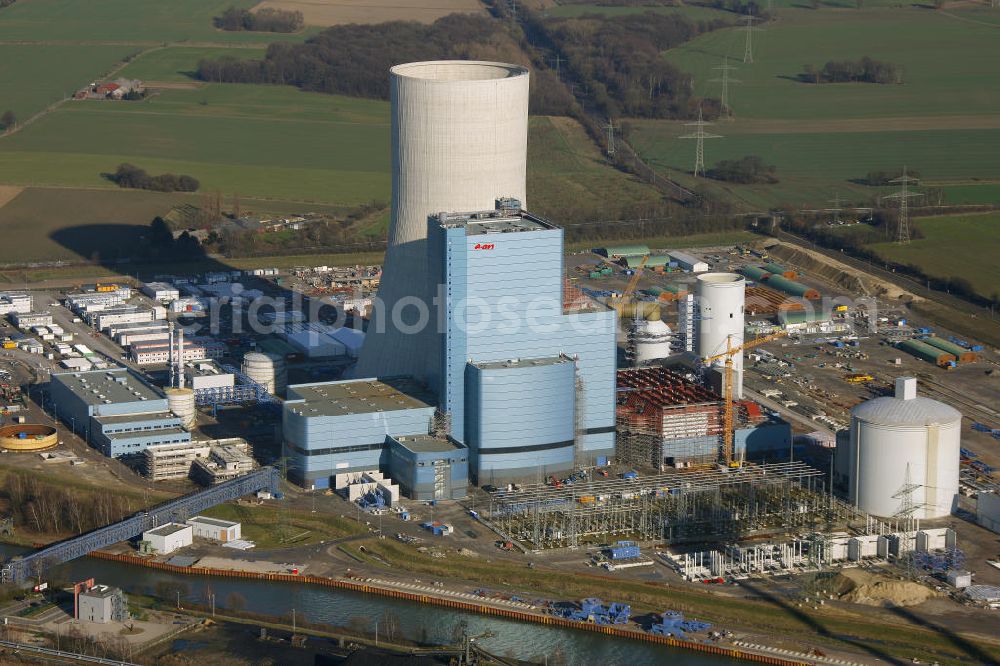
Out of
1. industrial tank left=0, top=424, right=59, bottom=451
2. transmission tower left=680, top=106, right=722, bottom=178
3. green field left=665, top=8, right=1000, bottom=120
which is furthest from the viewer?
green field left=665, top=8, right=1000, bottom=120

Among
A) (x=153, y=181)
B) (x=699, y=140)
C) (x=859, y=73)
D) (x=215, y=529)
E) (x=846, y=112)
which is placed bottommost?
(x=215, y=529)

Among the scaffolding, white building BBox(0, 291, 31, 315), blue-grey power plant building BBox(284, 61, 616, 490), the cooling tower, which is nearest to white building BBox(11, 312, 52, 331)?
white building BBox(0, 291, 31, 315)

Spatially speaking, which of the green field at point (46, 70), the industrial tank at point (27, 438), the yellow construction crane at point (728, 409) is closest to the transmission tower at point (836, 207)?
the yellow construction crane at point (728, 409)

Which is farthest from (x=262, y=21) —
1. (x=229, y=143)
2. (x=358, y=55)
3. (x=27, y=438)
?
(x=27, y=438)

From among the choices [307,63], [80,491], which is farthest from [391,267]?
[307,63]

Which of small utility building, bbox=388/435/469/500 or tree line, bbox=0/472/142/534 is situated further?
small utility building, bbox=388/435/469/500

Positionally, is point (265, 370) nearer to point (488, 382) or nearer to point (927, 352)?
point (488, 382)

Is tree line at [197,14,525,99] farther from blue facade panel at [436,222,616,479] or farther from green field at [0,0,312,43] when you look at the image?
blue facade panel at [436,222,616,479]
